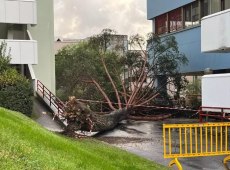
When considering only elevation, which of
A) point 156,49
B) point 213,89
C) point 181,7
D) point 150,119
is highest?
point 181,7

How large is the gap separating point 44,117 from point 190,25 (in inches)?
606

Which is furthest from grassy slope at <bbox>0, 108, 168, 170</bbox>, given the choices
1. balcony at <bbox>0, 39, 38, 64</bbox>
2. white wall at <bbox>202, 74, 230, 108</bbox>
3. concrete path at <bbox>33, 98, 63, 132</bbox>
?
balcony at <bbox>0, 39, 38, 64</bbox>

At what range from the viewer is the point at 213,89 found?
18.5m

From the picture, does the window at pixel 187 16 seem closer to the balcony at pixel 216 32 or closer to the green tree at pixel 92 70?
the green tree at pixel 92 70

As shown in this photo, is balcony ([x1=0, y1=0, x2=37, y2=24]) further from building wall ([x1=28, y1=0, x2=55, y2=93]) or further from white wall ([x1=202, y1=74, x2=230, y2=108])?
white wall ([x1=202, y1=74, x2=230, y2=108])

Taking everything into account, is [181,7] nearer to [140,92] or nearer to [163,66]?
[163,66]

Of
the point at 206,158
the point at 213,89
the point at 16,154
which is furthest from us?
the point at 213,89

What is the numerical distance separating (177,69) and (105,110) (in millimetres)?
6674

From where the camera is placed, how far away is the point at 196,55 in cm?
3403

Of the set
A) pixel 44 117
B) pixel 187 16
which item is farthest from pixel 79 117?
pixel 187 16

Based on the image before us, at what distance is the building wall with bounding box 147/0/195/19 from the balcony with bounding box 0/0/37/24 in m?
12.3

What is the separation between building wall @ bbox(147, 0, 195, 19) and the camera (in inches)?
1462

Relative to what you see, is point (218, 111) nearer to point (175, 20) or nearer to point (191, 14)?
point (191, 14)

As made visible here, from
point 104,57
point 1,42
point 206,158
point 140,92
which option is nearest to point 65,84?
point 104,57
